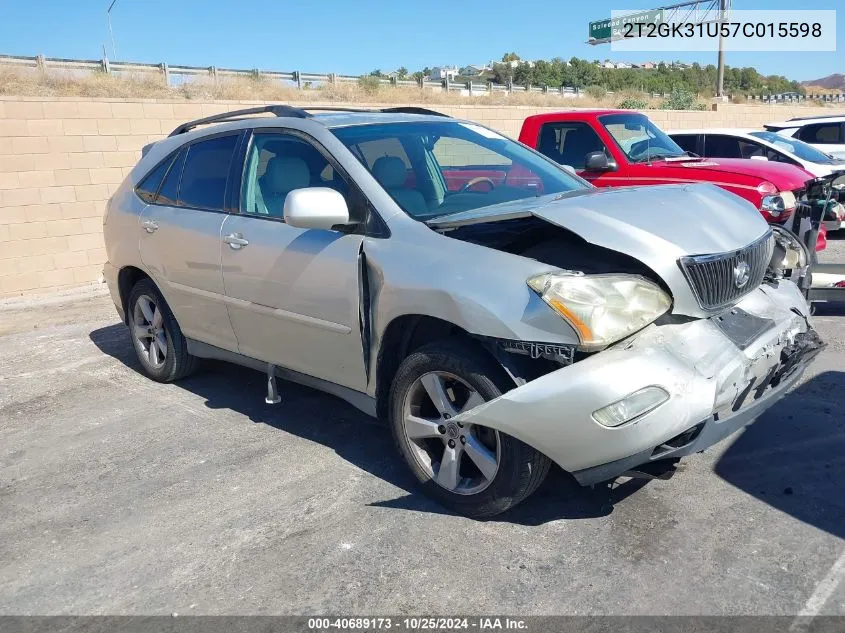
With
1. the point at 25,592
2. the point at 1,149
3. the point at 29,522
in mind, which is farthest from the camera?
the point at 1,149

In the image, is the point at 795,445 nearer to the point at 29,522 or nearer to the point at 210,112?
the point at 29,522

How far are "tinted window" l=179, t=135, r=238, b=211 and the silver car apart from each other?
25mm

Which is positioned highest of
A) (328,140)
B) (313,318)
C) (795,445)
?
(328,140)

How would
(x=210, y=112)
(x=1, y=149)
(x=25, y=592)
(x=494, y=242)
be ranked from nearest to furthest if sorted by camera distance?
1. (x=25, y=592)
2. (x=494, y=242)
3. (x=1, y=149)
4. (x=210, y=112)

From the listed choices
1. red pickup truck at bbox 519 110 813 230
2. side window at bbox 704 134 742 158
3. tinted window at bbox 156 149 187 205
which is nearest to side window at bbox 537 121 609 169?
red pickup truck at bbox 519 110 813 230

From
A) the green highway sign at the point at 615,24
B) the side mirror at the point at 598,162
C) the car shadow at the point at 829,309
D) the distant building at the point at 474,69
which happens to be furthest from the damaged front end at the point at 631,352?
the distant building at the point at 474,69

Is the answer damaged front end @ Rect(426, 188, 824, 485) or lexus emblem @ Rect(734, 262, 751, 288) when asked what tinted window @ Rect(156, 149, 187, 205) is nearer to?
damaged front end @ Rect(426, 188, 824, 485)

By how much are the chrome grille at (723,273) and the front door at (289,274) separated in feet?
5.12

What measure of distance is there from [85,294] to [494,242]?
24.8 ft

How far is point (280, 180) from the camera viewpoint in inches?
176

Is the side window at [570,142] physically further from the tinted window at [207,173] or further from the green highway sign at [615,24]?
the green highway sign at [615,24]

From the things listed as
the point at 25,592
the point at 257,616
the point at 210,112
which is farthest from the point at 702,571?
the point at 210,112

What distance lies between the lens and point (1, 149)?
356 inches

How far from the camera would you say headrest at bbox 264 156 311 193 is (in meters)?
4.34
